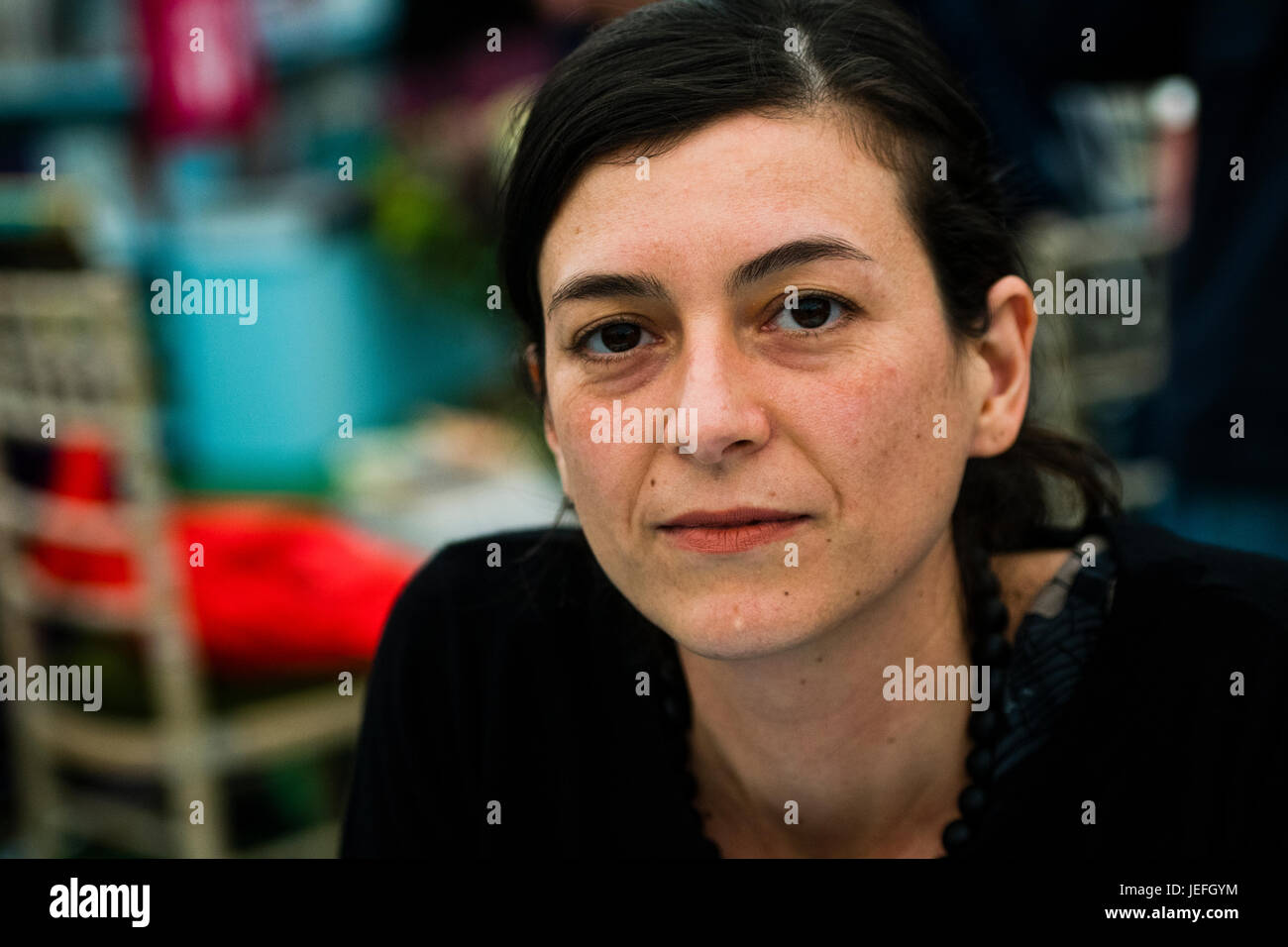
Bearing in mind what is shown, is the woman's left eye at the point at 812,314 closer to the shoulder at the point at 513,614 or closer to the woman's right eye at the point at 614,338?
the woman's right eye at the point at 614,338

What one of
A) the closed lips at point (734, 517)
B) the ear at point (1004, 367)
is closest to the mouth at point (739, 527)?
the closed lips at point (734, 517)

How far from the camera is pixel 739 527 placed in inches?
46.1

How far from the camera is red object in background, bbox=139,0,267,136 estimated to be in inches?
123

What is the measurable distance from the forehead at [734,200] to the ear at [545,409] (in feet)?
0.78

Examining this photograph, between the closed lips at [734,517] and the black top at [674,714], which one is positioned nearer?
the closed lips at [734,517]

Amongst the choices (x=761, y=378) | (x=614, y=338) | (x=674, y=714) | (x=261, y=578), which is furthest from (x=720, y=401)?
(x=261, y=578)

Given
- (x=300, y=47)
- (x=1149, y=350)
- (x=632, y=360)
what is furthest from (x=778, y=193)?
Answer: (x=300, y=47)

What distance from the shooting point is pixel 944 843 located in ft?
4.44

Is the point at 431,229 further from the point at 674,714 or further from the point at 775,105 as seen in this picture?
the point at 775,105

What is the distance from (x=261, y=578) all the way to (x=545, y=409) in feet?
4.00

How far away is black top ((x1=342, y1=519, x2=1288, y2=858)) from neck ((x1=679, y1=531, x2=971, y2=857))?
7 cm

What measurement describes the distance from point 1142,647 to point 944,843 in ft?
0.98

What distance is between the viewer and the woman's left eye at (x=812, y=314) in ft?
3.90

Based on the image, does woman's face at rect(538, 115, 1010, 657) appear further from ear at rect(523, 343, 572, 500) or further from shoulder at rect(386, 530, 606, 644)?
shoulder at rect(386, 530, 606, 644)
